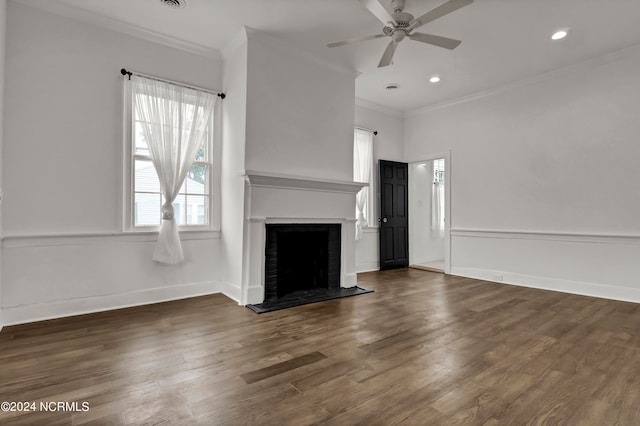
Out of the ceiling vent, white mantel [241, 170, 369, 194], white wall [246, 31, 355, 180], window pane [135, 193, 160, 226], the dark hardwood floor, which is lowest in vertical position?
the dark hardwood floor

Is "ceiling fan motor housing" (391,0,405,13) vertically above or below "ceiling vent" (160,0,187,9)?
below

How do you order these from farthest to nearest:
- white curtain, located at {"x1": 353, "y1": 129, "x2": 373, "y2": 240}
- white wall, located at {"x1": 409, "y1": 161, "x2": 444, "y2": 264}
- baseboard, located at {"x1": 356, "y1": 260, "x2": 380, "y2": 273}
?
white wall, located at {"x1": 409, "y1": 161, "x2": 444, "y2": 264} → baseboard, located at {"x1": 356, "y1": 260, "x2": 380, "y2": 273} → white curtain, located at {"x1": 353, "y1": 129, "x2": 373, "y2": 240}

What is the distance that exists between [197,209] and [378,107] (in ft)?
12.9

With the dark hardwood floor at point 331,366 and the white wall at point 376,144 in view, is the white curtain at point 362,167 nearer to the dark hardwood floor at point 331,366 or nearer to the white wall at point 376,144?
the white wall at point 376,144

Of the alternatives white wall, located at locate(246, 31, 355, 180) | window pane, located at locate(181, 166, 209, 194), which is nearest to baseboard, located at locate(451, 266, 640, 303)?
white wall, located at locate(246, 31, 355, 180)

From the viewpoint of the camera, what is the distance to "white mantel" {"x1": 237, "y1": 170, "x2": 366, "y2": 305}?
152 inches

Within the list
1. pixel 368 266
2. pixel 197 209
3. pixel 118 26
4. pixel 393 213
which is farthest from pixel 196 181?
pixel 393 213

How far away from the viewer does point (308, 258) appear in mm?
4660

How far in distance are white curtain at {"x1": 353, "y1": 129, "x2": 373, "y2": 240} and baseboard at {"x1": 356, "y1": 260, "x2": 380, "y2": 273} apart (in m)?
0.55

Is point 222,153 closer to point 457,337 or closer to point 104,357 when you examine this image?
point 104,357

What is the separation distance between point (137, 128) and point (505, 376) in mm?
4232

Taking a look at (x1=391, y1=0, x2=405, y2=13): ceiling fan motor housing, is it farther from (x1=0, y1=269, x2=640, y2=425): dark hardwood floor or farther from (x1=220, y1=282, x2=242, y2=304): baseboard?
(x1=220, y1=282, x2=242, y2=304): baseboard

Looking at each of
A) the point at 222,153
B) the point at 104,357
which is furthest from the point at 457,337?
the point at 222,153

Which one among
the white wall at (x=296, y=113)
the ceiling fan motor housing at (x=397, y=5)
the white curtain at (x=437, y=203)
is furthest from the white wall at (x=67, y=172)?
the white curtain at (x=437, y=203)
